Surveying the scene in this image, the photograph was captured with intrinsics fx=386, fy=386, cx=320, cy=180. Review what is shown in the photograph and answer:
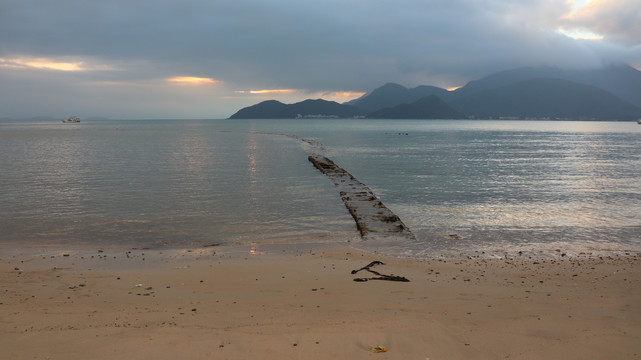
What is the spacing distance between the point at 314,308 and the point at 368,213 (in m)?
11.7

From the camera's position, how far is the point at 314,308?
27.8ft

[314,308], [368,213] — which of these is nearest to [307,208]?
[368,213]

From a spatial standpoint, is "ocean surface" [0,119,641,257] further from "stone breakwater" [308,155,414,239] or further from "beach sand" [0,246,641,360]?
"beach sand" [0,246,641,360]

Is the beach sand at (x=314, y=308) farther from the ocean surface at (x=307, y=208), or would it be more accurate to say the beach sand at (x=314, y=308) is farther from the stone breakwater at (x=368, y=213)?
Answer: the stone breakwater at (x=368, y=213)

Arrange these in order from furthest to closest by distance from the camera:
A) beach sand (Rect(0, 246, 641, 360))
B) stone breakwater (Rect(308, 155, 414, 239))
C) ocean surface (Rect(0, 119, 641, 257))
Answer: stone breakwater (Rect(308, 155, 414, 239))
ocean surface (Rect(0, 119, 641, 257))
beach sand (Rect(0, 246, 641, 360))

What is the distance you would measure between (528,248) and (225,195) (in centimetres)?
1808

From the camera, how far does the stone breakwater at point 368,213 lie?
16666mm

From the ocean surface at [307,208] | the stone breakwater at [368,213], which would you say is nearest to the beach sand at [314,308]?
the ocean surface at [307,208]

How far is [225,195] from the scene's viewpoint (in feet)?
84.2

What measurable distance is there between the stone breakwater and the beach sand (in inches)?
147

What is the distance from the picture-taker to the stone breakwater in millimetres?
16666

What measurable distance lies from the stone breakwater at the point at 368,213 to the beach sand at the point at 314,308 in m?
3.75

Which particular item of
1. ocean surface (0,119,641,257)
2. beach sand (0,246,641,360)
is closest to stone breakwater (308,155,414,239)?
ocean surface (0,119,641,257)

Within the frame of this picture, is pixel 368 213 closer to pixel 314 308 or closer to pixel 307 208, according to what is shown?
pixel 307 208
